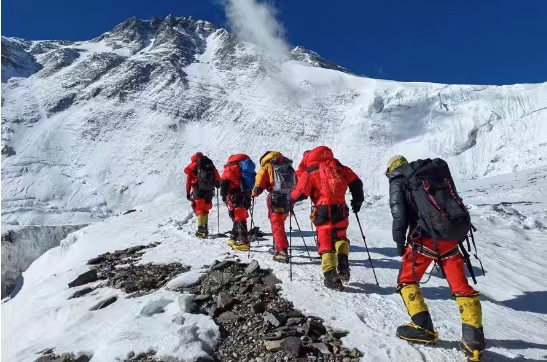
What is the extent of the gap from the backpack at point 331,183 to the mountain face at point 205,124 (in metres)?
24.6

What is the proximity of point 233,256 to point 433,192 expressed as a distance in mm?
4812

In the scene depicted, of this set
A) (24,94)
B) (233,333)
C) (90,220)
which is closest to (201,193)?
(233,333)

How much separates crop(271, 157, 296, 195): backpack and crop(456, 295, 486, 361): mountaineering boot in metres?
3.94

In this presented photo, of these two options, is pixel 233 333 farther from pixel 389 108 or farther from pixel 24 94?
pixel 24 94

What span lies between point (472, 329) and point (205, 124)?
57069mm

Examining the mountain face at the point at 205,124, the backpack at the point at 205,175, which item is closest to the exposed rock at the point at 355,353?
the backpack at the point at 205,175

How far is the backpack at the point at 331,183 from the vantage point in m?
6.16

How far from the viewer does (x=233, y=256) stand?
8195mm

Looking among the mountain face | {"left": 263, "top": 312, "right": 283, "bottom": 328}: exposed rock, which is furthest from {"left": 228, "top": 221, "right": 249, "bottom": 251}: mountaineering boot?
the mountain face

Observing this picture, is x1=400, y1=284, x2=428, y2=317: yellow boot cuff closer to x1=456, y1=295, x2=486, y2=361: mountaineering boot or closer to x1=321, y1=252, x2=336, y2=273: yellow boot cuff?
x1=456, y1=295, x2=486, y2=361: mountaineering boot

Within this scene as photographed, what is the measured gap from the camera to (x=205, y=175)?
34.0 feet

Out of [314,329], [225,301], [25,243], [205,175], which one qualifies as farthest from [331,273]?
[25,243]

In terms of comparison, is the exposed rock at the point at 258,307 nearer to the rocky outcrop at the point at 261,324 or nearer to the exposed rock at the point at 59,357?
the rocky outcrop at the point at 261,324

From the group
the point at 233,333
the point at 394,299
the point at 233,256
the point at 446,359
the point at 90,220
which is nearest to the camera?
the point at 446,359
